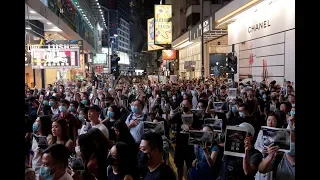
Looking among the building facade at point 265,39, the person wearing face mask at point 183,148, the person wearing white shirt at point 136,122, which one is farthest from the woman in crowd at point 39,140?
the building facade at point 265,39

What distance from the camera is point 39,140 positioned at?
5848mm

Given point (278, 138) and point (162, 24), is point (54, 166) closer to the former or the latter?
point (278, 138)

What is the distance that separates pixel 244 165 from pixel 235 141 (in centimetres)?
27

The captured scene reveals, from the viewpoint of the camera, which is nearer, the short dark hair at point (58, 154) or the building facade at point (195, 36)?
the short dark hair at point (58, 154)

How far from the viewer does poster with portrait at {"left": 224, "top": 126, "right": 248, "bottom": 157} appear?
4.92 m

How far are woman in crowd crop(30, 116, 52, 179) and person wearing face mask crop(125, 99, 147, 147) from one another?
55.5 inches

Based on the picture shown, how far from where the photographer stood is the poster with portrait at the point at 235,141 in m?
4.92

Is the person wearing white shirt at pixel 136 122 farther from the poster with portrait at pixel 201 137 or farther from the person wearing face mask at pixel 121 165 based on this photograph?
the person wearing face mask at pixel 121 165

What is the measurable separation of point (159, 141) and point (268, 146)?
3.88 feet

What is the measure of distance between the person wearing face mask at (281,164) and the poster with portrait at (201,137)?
0.98 metres
